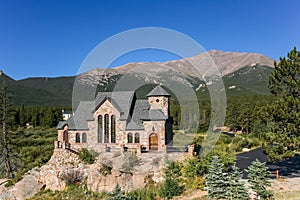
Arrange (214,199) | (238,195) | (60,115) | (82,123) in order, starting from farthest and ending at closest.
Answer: (60,115) < (82,123) < (214,199) < (238,195)

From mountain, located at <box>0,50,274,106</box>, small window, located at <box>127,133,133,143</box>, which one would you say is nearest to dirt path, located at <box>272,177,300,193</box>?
small window, located at <box>127,133,133,143</box>

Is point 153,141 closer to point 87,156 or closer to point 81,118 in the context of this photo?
point 87,156

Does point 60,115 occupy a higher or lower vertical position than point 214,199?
higher

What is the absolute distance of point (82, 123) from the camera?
30.9 meters

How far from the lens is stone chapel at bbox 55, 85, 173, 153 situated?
2834cm

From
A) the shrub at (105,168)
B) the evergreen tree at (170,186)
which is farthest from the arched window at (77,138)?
the evergreen tree at (170,186)

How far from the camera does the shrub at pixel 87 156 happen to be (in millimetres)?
26105

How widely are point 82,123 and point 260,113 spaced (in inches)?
732

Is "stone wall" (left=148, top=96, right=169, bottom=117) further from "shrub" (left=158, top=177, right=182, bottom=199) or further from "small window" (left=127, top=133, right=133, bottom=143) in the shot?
"shrub" (left=158, top=177, right=182, bottom=199)

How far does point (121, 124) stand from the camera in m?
29.5

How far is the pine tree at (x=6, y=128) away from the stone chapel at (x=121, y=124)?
7277 mm

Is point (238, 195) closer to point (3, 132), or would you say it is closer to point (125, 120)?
point (125, 120)

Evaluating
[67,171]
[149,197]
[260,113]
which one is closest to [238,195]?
[149,197]

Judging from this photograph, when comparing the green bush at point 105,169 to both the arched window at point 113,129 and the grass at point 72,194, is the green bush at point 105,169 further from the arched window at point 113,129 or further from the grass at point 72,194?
the arched window at point 113,129
